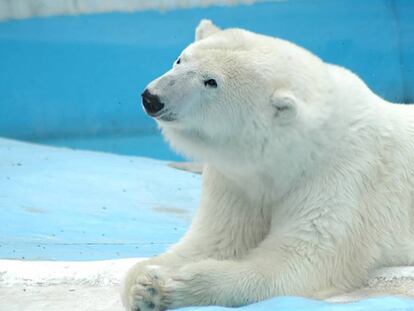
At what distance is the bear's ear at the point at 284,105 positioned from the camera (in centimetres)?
262

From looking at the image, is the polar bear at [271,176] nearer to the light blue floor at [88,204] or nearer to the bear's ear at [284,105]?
the bear's ear at [284,105]

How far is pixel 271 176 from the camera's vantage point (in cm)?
274

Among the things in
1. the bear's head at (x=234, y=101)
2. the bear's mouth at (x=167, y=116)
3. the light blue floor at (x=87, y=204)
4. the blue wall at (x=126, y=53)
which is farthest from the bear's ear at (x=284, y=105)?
the blue wall at (x=126, y=53)

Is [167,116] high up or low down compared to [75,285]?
up

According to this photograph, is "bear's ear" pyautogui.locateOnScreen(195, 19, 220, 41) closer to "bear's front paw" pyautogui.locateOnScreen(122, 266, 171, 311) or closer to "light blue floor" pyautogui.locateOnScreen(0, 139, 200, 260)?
"bear's front paw" pyautogui.locateOnScreen(122, 266, 171, 311)

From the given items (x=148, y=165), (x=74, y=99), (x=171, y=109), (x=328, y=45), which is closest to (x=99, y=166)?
(x=148, y=165)

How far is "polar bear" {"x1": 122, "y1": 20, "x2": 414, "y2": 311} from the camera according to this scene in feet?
8.59

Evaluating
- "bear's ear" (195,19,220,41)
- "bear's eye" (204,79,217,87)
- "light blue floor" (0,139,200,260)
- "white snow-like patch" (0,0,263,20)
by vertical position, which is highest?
"white snow-like patch" (0,0,263,20)

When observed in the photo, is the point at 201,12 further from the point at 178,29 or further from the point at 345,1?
the point at 345,1

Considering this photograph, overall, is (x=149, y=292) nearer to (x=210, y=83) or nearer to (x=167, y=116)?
(x=167, y=116)

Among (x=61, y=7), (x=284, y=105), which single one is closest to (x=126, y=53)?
(x=61, y=7)

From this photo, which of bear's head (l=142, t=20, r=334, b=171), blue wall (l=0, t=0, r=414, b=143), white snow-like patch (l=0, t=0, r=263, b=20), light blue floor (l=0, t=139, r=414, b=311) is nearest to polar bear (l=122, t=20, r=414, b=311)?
bear's head (l=142, t=20, r=334, b=171)

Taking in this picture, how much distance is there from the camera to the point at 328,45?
8914mm

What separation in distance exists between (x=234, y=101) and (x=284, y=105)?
144mm
